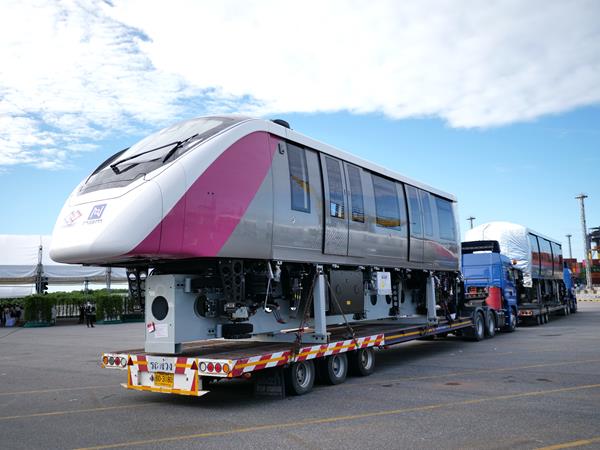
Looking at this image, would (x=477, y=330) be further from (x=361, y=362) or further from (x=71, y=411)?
(x=71, y=411)

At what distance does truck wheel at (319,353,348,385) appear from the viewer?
9492 mm

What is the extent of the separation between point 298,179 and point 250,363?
9.82ft

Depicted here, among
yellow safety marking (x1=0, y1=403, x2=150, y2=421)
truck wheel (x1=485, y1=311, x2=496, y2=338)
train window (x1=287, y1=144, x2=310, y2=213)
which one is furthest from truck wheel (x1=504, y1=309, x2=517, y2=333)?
Result: yellow safety marking (x1=0, y1=403, x2=150, y2=421)

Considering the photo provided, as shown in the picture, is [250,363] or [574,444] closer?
[574,444]

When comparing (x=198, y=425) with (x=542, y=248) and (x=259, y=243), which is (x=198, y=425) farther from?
(x=542, y=248)

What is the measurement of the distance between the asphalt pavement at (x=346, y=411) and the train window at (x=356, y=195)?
115 inches

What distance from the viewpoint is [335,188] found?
32.7ft

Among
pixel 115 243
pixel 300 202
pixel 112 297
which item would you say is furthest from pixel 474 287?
pixel 112 297

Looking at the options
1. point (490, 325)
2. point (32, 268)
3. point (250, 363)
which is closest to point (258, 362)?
point (250, 363)

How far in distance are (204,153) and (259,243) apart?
1.52m

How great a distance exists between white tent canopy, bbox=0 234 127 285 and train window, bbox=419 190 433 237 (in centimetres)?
2059

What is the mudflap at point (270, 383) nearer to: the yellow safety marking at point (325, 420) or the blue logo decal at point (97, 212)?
the yellow safety marking at point (325, 420)

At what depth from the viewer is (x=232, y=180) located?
25.9 ft

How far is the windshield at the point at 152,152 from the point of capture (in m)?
7.60
